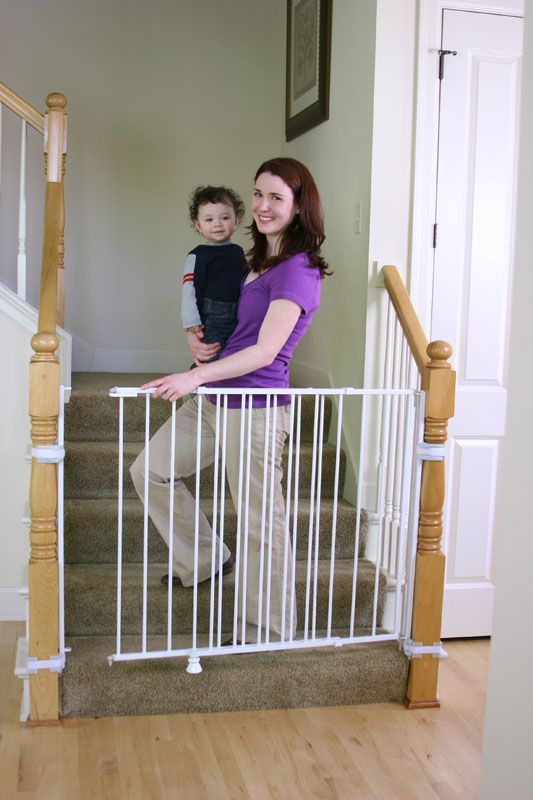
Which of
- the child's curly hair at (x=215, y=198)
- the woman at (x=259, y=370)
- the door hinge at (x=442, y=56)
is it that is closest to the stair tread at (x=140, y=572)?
the woman at (x=259, y=370)

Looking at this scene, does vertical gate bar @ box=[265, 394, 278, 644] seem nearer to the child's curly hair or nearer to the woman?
the woman

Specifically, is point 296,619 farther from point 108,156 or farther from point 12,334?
point 108,156

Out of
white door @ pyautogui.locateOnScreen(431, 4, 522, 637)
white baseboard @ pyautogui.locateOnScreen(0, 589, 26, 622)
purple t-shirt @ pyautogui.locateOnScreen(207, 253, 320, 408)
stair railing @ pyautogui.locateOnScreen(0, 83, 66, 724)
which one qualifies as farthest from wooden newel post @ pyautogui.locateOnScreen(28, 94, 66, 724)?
white door @ pyautogui.locateOnScreen(431, 4, 522, 637)

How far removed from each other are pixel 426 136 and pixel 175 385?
5.06 feet

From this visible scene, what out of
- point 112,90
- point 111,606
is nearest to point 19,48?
point 112,90

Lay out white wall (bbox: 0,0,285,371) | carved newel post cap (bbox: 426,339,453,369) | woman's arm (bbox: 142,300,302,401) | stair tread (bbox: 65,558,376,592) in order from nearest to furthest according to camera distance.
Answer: woman's arm (bbox: 142,300,302,401) < carved newel post cap (bbox: 426,339,453,369) < stair tread (bbox: 65,558,376,592) < white wall (bbox: 0,0,285,371)

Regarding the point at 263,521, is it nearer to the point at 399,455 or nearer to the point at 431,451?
the point at 431,451

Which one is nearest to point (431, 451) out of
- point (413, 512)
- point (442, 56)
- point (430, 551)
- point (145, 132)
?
point (413, 512)

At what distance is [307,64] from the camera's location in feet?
13.2

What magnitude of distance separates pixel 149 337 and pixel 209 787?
3.05 meters

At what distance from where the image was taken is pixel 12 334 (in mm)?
3416

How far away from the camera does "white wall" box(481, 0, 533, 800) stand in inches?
51.7

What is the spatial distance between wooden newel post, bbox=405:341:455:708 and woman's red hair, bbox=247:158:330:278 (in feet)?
1.65

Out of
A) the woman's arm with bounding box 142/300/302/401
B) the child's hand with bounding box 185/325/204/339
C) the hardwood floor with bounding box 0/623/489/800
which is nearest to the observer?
the hardwood floor with bounding box 0/623/489/800
